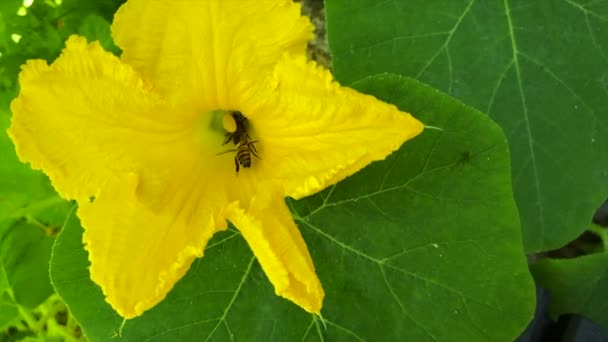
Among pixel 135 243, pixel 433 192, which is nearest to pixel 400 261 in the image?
pixel 433 192

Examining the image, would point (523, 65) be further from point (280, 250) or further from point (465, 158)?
point (280, 250)

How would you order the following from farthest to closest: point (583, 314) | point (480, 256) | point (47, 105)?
point (583, 314) < point (480, 256) < point (47, 105)

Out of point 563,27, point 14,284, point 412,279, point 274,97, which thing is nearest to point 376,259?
point 412,279

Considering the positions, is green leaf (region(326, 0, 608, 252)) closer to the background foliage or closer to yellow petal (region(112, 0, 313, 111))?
the background foliage

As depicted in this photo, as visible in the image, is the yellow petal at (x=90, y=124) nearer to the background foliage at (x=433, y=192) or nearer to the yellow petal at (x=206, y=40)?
the yellow petal at (x=206, y=40)

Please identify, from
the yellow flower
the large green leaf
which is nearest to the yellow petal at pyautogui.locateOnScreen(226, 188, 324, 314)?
the yellow flower

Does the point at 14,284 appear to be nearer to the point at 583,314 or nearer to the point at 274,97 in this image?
the point at 274,97
